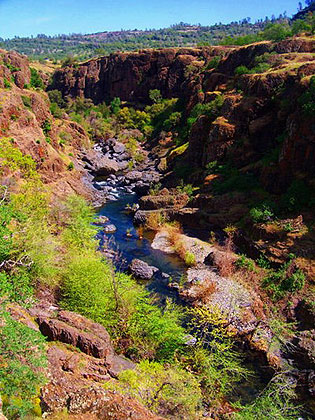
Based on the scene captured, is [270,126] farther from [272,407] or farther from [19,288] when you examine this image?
[19,288]

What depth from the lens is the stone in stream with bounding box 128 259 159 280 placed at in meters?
27.3

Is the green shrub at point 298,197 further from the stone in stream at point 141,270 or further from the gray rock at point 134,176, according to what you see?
the gray rock at point 134,176

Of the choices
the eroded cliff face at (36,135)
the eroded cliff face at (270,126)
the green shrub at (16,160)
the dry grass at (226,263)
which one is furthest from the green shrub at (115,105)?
the dry grass at (226,263)

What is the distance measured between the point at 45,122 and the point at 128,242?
2778 cm

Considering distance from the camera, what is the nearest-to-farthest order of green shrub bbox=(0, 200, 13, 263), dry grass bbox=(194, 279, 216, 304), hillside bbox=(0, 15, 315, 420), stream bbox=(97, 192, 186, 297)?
1. hillside bbox=(0, 15, 315, 420)
2. green shrub bbox=(0, 200, 13, 263)
3. dry grass bbox=(194, 279, 216, 304)
4. stream bbox=(97, 192, 186, 297)

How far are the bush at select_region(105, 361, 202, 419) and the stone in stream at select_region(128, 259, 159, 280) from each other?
539 inches

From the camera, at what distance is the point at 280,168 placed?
33.3 metres

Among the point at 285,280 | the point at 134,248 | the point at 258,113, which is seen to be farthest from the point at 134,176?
the point at 285,280

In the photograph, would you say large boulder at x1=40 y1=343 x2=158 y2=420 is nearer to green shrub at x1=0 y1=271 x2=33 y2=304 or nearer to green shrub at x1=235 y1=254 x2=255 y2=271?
green shrub at x1=0 y1=271 x2=33 y2=304

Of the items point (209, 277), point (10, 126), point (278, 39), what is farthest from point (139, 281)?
point (278, 39)

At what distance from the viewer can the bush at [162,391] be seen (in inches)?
465

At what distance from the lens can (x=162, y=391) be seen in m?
12.5

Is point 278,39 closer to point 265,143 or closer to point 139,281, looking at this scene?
point 265,143

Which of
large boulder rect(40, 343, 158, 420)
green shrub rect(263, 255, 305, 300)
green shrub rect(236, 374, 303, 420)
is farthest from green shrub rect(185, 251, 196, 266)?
large boulder rect(40, 343, 158, 420)
